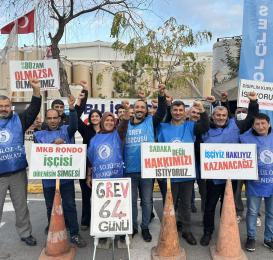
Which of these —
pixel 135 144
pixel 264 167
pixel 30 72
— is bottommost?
pixel 264 167

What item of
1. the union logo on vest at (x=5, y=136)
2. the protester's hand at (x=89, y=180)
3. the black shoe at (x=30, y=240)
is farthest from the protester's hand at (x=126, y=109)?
the black shoe at (x=30, y=240)

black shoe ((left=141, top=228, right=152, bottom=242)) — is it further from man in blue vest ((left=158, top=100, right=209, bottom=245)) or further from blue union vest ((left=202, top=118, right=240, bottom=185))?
blue union vest ((left=202, top=118, right=240, bottom=185))

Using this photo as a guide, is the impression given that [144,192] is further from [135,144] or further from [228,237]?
[228,237]

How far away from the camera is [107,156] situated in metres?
4.93

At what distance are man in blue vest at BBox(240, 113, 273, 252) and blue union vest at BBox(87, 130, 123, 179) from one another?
1694 mm

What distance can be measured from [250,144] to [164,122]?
1.21 m

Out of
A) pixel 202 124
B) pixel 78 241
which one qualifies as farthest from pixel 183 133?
pixel 78 241

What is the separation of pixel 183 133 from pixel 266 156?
1118 mm

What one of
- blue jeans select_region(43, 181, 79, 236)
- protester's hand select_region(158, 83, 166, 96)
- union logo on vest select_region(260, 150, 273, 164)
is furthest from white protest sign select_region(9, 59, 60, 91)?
union logo on vest select_region(260, 150, 273, 164)

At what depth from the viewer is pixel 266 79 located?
7.43 metres

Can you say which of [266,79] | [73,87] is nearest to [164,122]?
[266,79]

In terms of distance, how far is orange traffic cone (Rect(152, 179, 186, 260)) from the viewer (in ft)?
15.3

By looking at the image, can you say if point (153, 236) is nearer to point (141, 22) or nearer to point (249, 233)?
point (249, 233)

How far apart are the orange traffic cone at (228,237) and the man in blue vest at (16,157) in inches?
100
